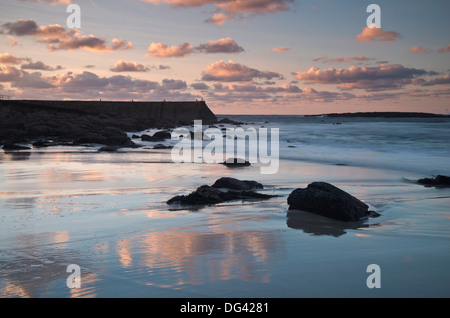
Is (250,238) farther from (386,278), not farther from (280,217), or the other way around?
(386,278)

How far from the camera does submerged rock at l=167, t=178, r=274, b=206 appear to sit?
6.99m

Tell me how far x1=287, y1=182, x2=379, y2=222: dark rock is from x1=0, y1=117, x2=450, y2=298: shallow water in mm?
168

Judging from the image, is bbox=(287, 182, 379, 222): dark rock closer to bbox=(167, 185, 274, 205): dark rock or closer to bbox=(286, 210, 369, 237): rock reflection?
bbox=(286, 210, 369, 237): rock reflection

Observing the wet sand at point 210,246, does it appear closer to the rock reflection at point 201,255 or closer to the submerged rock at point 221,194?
the rock reflection at point 201,255

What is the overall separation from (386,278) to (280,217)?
2.45 meters

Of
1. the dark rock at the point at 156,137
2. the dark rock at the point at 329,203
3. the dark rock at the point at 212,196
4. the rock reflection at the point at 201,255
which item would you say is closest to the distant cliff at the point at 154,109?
the dark rock at the point at 156,137

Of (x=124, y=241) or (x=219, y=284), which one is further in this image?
(x=124, y=241)

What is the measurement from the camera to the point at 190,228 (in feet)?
17.6

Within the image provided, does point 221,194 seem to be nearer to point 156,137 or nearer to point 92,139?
point 92,139

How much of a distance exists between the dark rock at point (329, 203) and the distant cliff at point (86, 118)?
15.7m

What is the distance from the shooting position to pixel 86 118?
129 ft

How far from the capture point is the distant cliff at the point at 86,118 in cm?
2420
